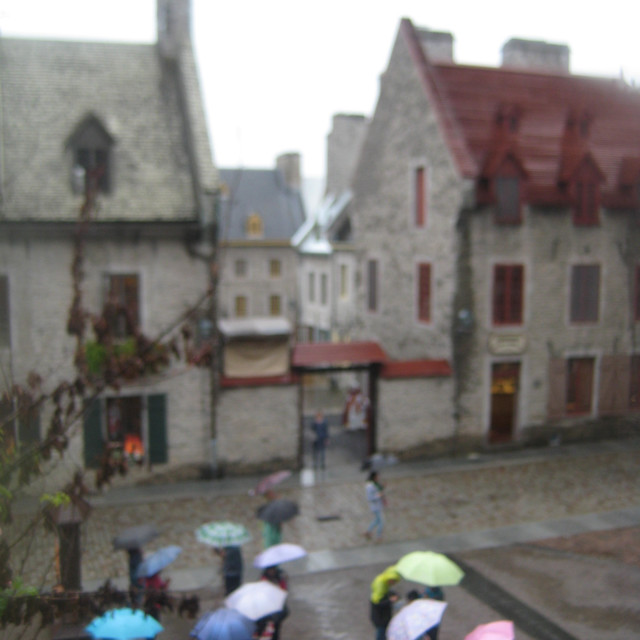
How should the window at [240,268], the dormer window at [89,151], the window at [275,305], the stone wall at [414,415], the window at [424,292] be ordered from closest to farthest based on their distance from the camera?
the dormer window at [89,151] → the stone wall at [414,415] → the window at [424,292] → the window at [240,268] → the window at [275,305]

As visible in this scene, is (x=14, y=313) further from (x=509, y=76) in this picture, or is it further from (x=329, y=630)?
(x=509, y=76)

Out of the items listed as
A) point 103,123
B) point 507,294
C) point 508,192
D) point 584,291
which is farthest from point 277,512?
point 584,291

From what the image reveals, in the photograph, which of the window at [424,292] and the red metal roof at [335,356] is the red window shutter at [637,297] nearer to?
the window at [424,292]

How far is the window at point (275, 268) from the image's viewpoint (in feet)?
145

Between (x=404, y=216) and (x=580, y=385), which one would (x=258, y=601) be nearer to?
(x=580, y=385)

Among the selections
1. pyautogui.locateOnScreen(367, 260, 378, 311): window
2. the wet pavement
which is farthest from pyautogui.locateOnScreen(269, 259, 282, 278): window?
the wet pavement

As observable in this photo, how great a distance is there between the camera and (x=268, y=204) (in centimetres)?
4588

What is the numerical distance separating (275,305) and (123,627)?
1498 inches

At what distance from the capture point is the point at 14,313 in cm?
1617

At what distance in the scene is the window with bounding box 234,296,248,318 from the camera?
43.7 metres

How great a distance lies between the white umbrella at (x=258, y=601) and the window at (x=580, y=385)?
1477cm

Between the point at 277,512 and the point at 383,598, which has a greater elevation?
the point at 277,512

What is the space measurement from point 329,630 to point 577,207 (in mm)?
14418

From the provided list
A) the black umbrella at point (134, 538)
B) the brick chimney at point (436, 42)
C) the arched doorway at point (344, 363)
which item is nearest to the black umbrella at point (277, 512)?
the black umbrella at point (134, 538)
